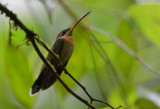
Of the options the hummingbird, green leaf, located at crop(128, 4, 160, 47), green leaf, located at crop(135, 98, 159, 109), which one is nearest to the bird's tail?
the hummingbird

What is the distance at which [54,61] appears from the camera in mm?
1858

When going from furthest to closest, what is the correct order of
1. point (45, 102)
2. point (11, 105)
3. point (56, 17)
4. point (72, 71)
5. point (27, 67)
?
1. point (56, 17)
2. point (45, 102)
3. point (11, 105)
4. point (72, 71)
5. point (27, 67)

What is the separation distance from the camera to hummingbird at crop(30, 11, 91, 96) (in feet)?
5.90

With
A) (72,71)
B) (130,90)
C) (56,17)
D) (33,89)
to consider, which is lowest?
(33,89)

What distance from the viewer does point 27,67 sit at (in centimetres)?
155

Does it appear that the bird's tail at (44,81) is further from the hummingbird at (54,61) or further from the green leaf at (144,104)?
the green leaf at (144,104)

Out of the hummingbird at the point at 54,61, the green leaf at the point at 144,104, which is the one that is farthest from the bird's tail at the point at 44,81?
the green leaf at the point at 144,104

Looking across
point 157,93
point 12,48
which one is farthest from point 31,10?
point 157,93

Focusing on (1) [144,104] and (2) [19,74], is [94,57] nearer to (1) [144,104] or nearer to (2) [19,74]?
(1) [144,104]

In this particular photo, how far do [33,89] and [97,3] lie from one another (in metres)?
1.44

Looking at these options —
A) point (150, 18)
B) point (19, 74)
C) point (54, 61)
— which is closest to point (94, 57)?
point (54, 61)

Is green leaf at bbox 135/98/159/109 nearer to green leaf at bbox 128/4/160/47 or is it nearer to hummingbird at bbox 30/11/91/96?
green leaf at bbox 128/4/160/47

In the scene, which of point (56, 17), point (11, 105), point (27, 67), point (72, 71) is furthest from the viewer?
point (56, 17)

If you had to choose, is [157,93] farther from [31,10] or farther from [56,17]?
[56,17]
